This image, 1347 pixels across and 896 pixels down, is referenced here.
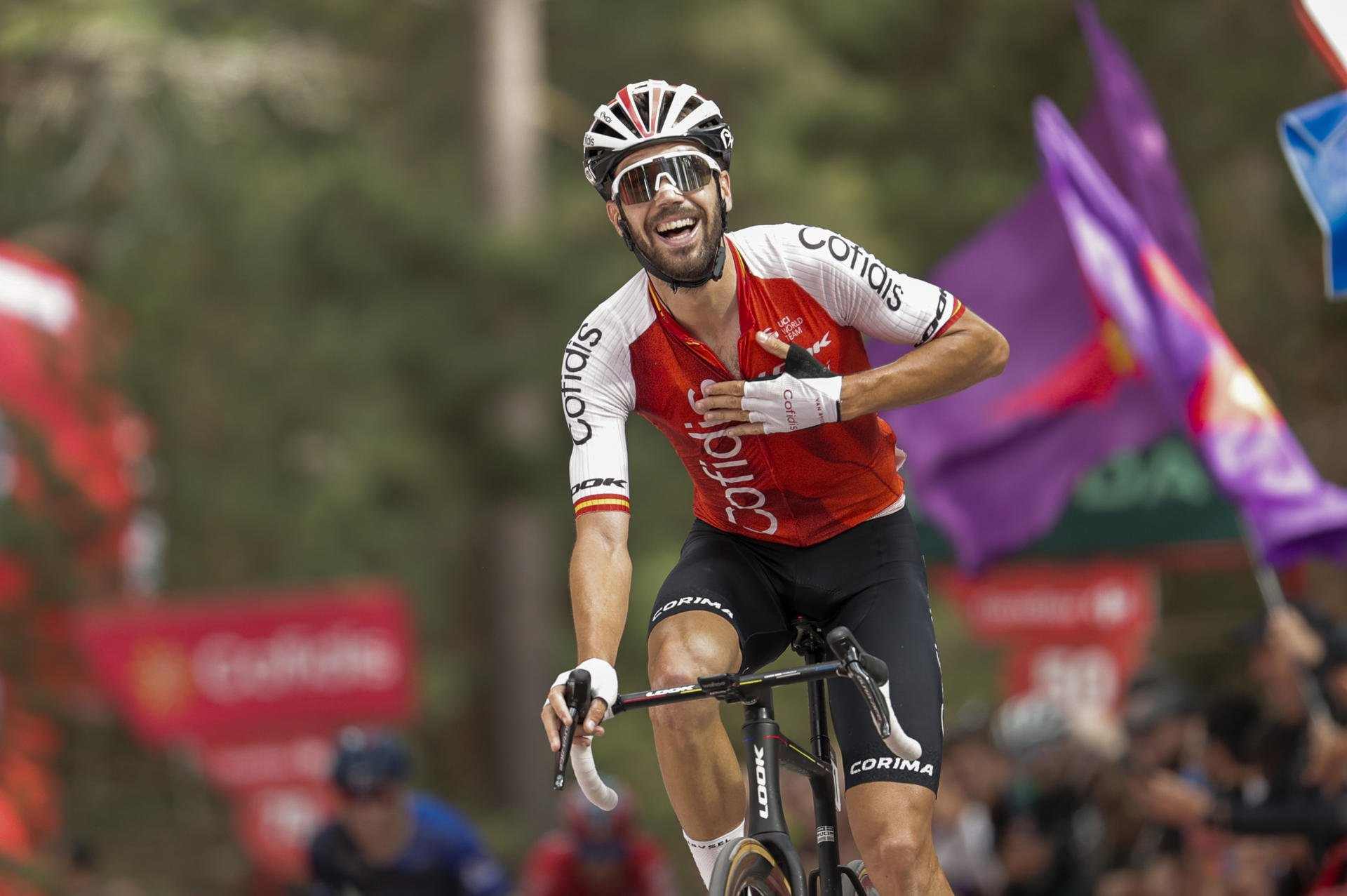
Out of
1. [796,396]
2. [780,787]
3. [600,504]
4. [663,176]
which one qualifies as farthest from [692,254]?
[780,787]

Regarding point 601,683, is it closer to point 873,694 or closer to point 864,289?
point 873,694

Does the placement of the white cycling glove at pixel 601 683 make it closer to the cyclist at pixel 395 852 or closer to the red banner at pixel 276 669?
the cyclist at pixel 395 852

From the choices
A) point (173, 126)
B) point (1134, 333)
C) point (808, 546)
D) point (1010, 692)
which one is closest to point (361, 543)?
point (173, 126)

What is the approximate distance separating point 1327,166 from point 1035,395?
4274mm

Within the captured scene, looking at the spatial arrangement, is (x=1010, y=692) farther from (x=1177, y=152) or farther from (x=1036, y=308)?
(x=1177, y=152)

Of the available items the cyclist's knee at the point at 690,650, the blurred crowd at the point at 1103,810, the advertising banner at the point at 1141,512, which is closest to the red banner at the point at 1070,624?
the advertising banner at the point at 1141,512

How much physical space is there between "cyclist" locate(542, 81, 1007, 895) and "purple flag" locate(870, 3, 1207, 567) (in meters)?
5.08

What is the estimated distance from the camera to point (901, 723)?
5512mm

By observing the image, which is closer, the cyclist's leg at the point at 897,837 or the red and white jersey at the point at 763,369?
the cyclist's leg at the point at 897,837

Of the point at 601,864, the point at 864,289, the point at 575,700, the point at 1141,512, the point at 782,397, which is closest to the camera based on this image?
the point at 575,700

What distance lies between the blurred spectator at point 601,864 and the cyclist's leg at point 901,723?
458 centimetres

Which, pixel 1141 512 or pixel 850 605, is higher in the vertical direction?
pixel 1141 512

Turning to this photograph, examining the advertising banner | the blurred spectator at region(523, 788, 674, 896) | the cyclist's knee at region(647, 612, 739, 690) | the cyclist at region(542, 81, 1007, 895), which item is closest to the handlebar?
the cyclist at region(542, 81, 1007, 895)

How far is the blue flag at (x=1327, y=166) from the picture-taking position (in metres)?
6.97
